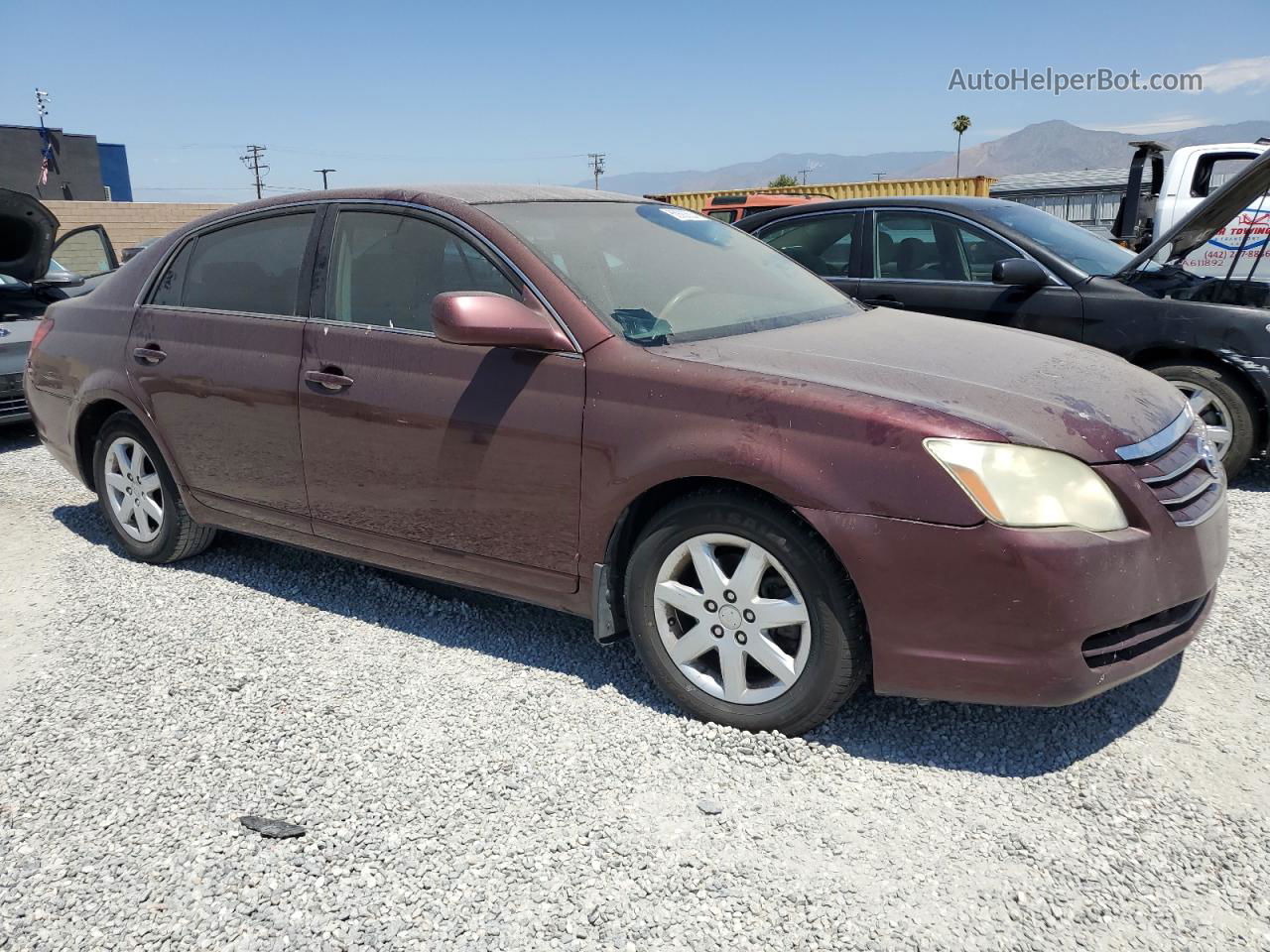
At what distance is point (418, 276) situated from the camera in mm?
3586

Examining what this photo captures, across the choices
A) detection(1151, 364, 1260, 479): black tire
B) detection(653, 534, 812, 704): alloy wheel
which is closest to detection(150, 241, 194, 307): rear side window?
detection(653, 534, 812, 704): alloy wheel

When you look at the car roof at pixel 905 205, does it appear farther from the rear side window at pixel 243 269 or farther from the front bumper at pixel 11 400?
the front bumper at pixel 11 400

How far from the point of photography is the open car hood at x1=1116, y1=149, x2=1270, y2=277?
4.95 metres

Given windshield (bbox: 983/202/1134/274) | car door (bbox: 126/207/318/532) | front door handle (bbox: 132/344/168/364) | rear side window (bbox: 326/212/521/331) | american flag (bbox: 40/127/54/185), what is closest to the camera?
rear side window (bbox: 326/212/521/331)

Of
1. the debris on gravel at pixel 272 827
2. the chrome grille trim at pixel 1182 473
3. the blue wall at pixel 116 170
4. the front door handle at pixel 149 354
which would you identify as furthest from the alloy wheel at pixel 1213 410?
the blue wall at pixel 116 170

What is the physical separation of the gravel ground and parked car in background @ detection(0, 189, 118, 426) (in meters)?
4.23

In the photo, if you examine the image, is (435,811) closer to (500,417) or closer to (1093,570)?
(500,417)

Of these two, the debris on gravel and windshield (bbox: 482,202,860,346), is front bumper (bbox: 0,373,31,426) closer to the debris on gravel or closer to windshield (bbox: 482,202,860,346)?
windshield (bbox: 482,202,860,346)

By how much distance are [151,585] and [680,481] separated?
278 centimetres

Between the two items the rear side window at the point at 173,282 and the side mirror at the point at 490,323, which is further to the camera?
the rear side window at the point at 173,282

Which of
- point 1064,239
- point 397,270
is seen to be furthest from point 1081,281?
point 397,270

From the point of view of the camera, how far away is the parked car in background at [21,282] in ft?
23.8

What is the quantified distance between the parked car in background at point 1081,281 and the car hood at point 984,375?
2.27 metres

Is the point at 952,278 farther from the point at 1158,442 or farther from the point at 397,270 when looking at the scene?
the point at 397,270
